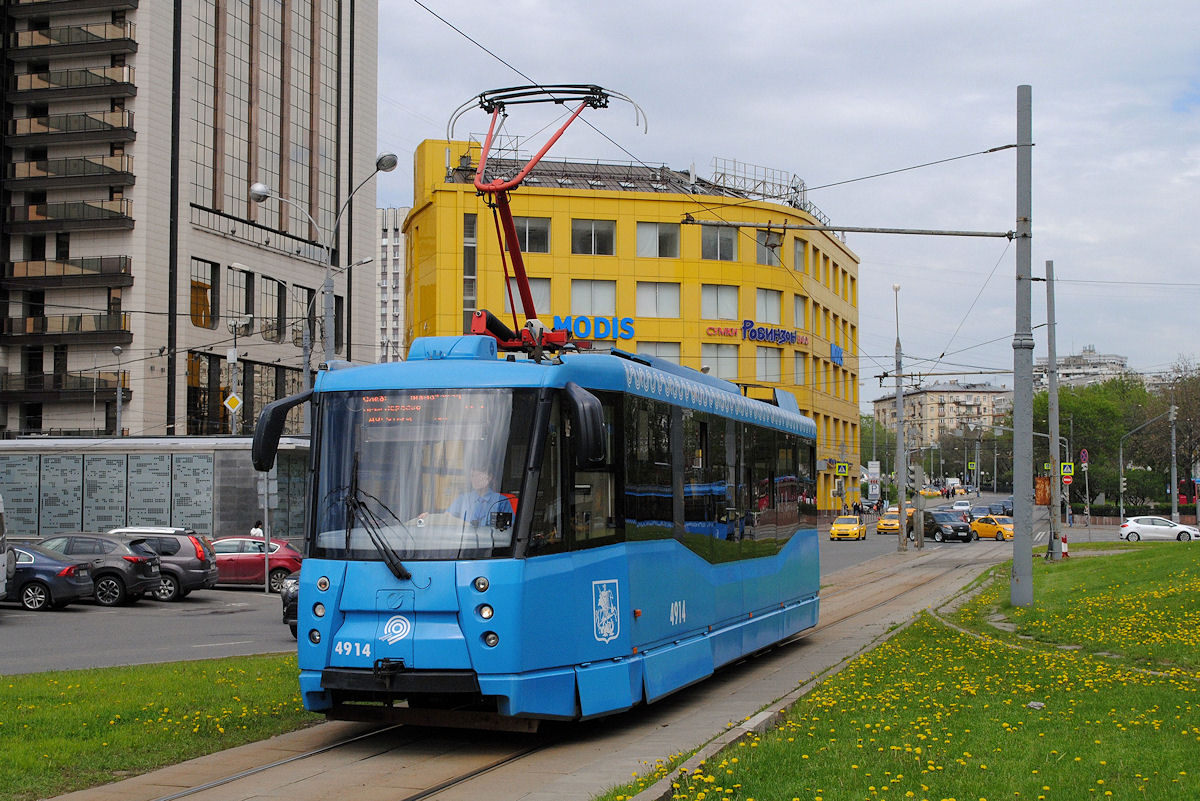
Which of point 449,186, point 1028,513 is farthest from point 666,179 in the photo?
point 1028,513

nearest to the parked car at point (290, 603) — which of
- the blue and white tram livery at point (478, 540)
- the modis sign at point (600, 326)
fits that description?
the blue and white tram livery at point (478, 540)

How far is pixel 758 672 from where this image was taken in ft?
49.0

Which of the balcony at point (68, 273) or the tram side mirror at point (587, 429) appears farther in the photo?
the balcony at point (68, 273)

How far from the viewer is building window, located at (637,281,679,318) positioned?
64.6 m

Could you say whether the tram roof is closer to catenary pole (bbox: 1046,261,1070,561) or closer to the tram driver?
the tram driver

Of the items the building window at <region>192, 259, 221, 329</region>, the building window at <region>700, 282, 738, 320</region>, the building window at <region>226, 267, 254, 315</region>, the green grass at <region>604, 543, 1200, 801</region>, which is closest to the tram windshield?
the green grass at <region>604, 543, 1200, 801</region>

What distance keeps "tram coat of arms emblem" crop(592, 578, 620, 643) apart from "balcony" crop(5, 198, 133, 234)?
171ft

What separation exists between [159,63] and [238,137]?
206 inches

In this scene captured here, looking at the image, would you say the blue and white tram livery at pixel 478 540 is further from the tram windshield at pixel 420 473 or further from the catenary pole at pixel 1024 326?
the catenary pole at pixel 1024 326

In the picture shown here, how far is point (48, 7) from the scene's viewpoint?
59.5 metres

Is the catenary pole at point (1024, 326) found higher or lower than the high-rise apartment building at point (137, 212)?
lower

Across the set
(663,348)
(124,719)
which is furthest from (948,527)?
(124,719)

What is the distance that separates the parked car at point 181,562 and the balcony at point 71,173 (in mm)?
33147

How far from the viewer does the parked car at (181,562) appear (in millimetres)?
28014
